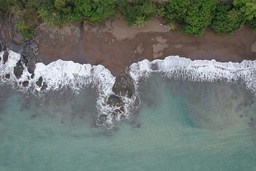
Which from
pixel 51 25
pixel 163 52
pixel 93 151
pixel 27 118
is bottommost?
pixel 93 151

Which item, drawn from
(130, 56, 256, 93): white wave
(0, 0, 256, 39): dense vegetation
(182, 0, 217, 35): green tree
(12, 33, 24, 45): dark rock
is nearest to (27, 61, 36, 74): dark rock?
(12, 33, 24, 45): dark rock

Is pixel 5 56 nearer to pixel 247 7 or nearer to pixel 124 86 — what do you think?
pixel 124 86

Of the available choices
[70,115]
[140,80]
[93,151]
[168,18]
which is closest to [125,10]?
[168,18]

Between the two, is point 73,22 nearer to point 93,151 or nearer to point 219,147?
point 93,151

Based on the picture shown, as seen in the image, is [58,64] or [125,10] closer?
[125,10]

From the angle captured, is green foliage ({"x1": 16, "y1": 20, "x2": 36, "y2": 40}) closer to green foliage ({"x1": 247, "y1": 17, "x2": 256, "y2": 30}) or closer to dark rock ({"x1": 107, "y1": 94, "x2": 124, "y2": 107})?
dark rock ({"x1": 107, "y1": 94, "x2": 124, "y2": 107})

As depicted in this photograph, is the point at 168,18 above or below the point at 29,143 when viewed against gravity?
above
